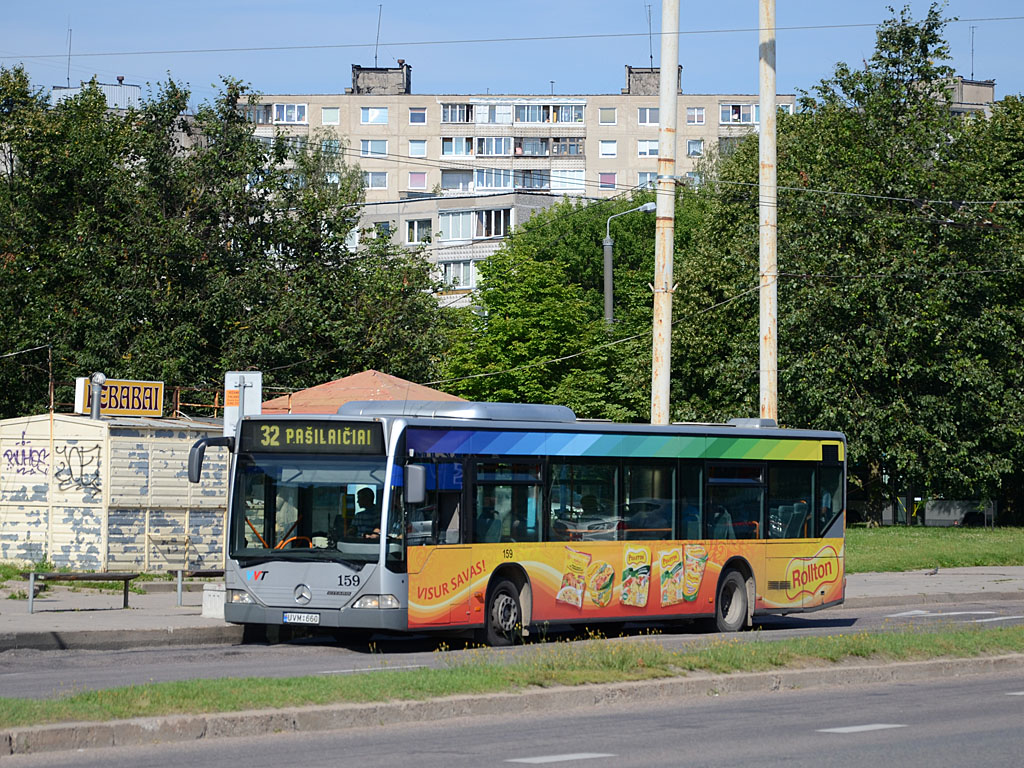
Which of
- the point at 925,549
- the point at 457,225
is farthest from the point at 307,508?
the point at 457,225

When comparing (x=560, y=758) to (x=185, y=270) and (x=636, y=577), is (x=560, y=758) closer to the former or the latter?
(x=636, y=577)

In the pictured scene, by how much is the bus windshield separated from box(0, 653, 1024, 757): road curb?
477 centimetres

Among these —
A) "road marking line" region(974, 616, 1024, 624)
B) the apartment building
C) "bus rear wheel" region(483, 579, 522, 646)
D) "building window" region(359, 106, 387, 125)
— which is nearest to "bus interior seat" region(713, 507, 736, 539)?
"bus rear wheel" region(483, 579, 522, 646)

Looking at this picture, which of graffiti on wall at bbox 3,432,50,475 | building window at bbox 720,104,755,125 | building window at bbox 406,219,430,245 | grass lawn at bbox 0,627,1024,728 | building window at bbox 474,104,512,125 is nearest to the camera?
grass lawn at bbox 0,627,1024,728

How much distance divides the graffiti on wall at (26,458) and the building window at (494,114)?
3516 inches

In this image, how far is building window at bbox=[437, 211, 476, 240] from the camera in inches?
3807

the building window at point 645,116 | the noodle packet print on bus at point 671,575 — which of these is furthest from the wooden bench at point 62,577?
the building window at point 645,116

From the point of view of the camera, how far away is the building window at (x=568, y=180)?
111188 millimetres

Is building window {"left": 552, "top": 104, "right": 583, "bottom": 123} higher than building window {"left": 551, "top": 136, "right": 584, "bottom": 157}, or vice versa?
building window {"left": 552, "top": 104, "right": 583, "bottom": 123}

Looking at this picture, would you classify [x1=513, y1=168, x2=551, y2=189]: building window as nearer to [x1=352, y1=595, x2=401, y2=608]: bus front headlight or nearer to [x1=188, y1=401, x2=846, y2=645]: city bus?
[x1=188, y1=401, x2=846, y2=645]: city bus

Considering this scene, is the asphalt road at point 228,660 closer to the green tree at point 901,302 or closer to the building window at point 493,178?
the green tree at point 901,302

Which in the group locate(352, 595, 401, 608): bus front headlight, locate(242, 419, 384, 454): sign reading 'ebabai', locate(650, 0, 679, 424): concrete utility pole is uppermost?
locate(650, 0, 679, 424): concrete utility pole

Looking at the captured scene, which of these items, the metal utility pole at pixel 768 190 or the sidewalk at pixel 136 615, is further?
the metal utility pole at pixel 768 190

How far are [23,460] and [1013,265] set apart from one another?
32.9 metres
